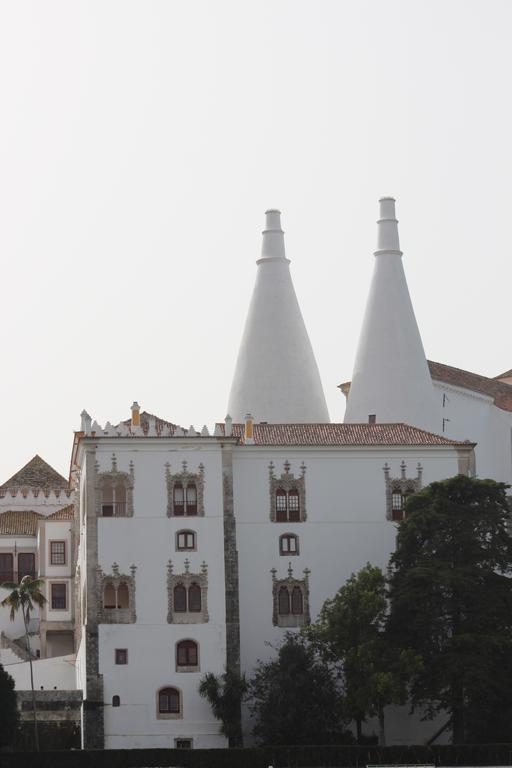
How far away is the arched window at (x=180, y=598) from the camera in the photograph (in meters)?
71.3

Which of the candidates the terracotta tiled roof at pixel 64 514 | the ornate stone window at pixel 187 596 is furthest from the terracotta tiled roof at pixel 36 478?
the ornate stone window at pixel 187 596

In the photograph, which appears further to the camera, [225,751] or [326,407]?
[326,407]

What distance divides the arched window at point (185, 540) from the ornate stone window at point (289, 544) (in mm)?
3607

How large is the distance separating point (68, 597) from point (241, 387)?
1228cm

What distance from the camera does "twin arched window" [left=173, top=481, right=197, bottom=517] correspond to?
72.3m

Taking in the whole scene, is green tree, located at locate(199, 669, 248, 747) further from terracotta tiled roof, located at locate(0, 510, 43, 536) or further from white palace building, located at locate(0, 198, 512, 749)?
terracotta tiled roof, located at locate(0, 510, 43, 536)

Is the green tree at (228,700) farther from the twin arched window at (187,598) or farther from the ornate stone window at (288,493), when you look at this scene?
the ornate stone window at (288,493)

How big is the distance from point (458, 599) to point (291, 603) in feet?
24.7

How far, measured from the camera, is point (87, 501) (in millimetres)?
71812

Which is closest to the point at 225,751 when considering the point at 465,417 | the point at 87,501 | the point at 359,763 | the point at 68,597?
the point at 359,763

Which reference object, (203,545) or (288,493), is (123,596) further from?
(288,493)

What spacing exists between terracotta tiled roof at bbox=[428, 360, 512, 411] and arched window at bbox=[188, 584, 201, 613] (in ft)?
66.7

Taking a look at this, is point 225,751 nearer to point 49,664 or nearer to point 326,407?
point 49,664

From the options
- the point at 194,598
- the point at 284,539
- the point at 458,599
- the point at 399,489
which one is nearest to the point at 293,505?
the point at 284,539
